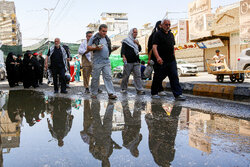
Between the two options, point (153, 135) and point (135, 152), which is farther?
point (153, 135)

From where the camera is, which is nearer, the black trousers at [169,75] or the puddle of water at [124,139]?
the puddle of water at [124,139]

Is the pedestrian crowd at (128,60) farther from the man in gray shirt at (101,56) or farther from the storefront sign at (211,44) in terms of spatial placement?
the storefront sign at (211,44)

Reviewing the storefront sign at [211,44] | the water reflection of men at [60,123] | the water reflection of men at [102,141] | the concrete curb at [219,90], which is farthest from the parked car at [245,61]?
the storefront sign at [211,44]

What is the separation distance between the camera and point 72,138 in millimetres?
2922

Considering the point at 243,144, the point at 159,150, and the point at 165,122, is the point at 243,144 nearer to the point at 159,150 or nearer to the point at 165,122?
the point at 159,150

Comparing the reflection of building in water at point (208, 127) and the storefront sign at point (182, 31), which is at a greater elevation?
the storefront sign at point (182, 31)

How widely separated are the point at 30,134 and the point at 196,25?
27211 mm

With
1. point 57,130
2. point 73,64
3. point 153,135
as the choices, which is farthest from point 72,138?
point 73,64

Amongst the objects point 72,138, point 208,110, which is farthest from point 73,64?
point 72,138

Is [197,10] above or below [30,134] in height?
above

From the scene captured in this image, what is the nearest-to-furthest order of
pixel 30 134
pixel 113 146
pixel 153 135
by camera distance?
pixel 113 146, pixel 153 135, pixel 30 134

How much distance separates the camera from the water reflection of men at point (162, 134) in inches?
88.7

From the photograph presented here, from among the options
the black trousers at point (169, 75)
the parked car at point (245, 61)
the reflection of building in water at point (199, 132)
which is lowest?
the reflection of building in water at point (199, 132)

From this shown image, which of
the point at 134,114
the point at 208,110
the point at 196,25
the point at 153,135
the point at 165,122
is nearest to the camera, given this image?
the point at 153,135
